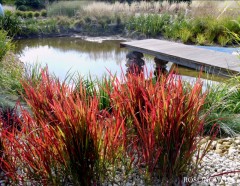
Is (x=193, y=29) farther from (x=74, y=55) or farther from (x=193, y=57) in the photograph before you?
(x=193, y=57)

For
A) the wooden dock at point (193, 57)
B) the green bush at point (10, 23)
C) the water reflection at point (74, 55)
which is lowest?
the water reflection at point (74, 55)

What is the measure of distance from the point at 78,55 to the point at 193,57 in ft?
15.7

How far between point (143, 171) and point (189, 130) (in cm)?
36

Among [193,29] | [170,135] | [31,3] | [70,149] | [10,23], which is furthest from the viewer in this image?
[31,3]

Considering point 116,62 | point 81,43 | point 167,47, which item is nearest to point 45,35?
point 81,43

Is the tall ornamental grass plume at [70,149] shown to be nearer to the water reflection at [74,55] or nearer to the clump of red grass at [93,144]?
the clump of red grass at [93,144]

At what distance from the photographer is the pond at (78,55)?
275 inches

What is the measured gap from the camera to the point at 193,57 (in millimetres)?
4855

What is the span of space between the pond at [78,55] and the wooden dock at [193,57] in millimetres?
570

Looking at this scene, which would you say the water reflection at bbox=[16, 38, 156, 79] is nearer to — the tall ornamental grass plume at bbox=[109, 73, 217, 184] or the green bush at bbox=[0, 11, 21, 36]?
the green bush at bbox=[0, 11, 21, 36]

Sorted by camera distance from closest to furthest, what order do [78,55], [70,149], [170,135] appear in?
[70,149]
[170,135]
[78,55]

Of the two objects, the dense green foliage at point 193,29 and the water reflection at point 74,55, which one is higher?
the dense green foliage at point 193,29

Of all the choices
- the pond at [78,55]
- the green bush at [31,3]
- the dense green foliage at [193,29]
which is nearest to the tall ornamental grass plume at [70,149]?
the pond at [78,55]

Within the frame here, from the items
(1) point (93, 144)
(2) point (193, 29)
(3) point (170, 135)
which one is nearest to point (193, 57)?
(3) point (170, 135)
